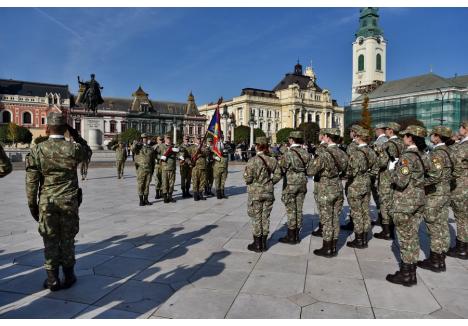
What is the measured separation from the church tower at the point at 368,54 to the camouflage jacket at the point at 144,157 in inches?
4007

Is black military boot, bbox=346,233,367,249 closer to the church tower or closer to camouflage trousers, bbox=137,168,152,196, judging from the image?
camouflage trousers, bbox=137,168,152,196

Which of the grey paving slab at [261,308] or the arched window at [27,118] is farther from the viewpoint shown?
the arched window at [27,118]

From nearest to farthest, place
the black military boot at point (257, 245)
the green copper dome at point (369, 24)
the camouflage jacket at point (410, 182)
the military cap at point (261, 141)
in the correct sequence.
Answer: the camouflage jacket at point (410, 182)
the black military boot at point (257, 245)
the military cap at point (261, 141)
the green copper dome at point (369, 24)

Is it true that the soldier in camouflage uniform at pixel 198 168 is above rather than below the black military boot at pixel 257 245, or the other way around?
above

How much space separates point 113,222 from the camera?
25.7 ft

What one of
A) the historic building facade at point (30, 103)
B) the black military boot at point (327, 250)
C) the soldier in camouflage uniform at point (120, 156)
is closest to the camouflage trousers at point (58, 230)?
the black military boot at point (327, 250)

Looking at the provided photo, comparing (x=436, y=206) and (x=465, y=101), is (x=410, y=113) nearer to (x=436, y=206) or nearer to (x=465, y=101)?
(x=465, y=101)

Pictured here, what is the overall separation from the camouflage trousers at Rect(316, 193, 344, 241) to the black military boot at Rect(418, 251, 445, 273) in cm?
129

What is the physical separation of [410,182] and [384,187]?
2.63m

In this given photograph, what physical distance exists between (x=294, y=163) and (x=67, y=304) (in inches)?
160

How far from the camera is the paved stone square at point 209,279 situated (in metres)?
3.77

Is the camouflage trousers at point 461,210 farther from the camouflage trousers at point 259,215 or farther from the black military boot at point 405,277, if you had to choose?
the camouflage trousers at point 259,215

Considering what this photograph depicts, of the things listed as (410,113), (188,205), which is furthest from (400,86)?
(188,205)

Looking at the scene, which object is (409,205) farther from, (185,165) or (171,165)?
(185,165)
